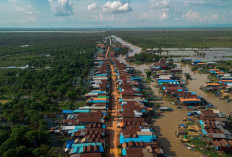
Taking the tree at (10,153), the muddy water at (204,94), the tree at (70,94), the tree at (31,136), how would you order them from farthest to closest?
the tree at (70,94)
the muddy water at (204,94)
the tree at (31,136)
the tree at (10,153)

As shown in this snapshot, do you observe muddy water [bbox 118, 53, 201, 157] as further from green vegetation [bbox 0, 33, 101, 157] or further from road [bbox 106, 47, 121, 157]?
green vegetation [bbox 0, 33, 101, 157]

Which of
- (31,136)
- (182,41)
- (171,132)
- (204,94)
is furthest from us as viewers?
(182,41)

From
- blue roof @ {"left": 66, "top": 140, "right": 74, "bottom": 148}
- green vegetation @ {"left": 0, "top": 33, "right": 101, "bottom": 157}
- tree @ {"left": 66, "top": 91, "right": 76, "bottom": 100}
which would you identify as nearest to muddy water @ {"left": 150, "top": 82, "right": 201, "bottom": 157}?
blue roof @ {"left": 66, "top": 140, "right": 74, "bottom": 148}

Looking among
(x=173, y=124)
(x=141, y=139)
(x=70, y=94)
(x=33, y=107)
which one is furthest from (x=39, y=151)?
(x=173, y=124)

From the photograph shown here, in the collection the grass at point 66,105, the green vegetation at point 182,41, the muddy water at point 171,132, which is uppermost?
the green vegetation at point 182,41

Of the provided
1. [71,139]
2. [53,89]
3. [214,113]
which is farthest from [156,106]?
[53,89]

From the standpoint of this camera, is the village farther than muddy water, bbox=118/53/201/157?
No

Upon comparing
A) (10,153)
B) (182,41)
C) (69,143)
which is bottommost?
(69,143)

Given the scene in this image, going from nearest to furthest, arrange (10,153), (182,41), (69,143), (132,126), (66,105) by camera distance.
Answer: (10,153) → (69,143) → (132,126) → (66,105) → (182,41)

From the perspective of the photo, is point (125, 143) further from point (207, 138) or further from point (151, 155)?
point (207, 138)

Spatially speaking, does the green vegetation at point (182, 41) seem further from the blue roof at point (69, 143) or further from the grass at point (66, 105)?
the blue roof at point (69, 143)

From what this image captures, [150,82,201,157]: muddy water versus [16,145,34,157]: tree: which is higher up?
[16,145,34,157]: tree

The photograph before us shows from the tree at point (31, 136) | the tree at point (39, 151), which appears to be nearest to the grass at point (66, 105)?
the tree at point (31, 136)

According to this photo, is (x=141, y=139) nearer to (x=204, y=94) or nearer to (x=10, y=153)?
(x=10, y=153)
